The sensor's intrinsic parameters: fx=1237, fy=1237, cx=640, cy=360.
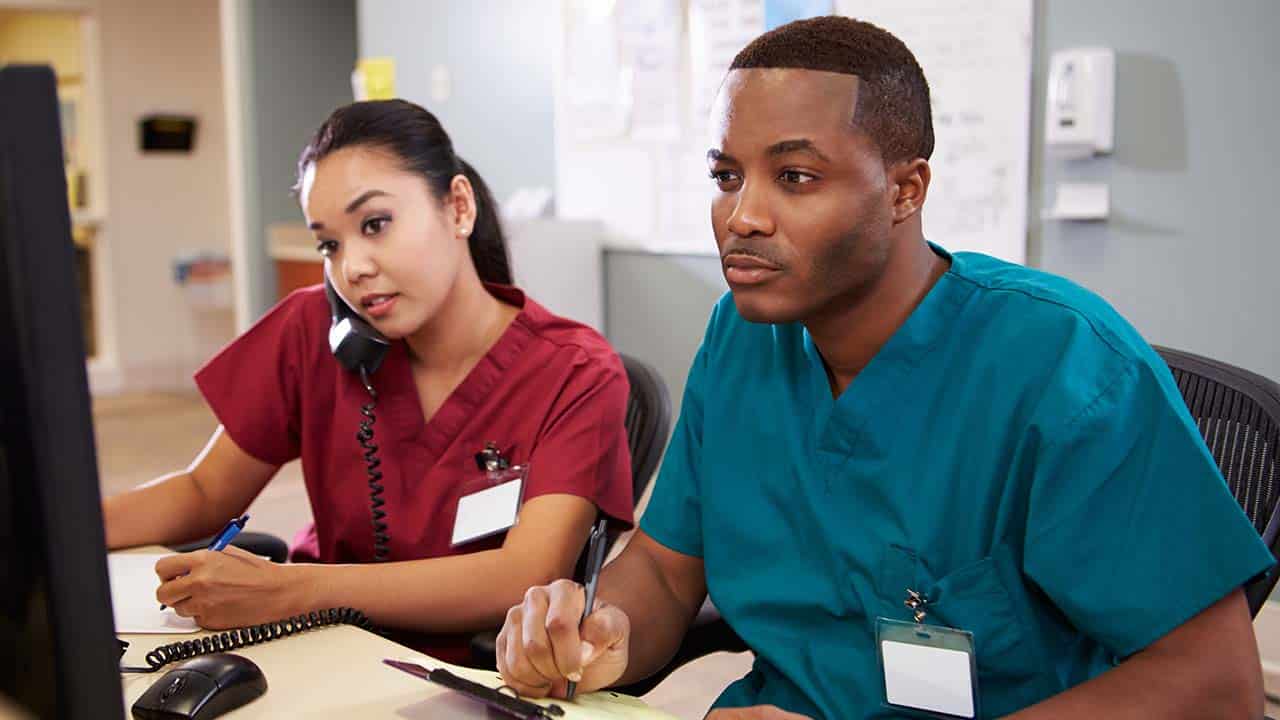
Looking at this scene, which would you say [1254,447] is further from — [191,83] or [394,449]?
[191,83]

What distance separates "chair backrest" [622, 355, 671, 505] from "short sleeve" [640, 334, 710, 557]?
1.12ft

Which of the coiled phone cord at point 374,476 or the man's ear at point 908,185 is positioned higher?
the man's ear at point 908,185

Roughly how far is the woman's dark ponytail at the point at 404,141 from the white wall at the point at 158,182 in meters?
6.26

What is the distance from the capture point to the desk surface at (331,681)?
3.19ft

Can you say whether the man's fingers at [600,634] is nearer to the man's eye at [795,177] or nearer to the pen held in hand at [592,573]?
the pen held in hand at [592,573]

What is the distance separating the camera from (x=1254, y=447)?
1.22 meters

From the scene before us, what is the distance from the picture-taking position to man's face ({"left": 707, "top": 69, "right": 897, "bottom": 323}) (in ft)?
3.49

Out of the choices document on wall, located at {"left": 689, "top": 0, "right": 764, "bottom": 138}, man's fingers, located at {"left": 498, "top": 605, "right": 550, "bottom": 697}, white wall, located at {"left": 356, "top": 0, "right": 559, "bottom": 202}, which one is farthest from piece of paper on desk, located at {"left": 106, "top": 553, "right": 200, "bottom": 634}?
white wall, located at {"left": 356, "top": 0, "right": 559, "bottom": 202}

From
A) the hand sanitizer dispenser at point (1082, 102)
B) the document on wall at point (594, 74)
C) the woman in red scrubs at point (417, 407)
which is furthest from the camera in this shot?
the document on wall at point (594, 74)

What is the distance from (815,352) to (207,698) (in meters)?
0.63

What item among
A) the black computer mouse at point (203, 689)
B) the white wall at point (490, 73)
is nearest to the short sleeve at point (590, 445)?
the black computer mouse at point (203, 689)

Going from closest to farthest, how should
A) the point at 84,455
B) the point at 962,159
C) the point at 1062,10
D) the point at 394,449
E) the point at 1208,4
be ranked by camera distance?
the point at 84,455, the point at 394,449, the point at 1208,4, the point at 1062,10, the point at 962,159

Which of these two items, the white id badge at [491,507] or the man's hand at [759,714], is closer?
the man's hand at [759,714]

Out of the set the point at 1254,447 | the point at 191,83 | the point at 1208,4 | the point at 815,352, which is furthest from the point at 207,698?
the point at 191,83
